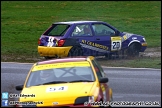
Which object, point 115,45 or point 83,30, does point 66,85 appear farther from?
point 115,45

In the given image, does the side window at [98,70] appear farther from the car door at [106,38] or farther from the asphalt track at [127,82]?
the car door at [106,38]

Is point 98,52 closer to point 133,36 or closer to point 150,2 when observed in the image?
point 133,36

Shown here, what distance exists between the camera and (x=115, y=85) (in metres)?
16.4

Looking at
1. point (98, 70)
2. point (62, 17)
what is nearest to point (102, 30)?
point (98, 70)

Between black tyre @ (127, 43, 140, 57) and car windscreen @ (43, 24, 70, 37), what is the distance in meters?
2.74

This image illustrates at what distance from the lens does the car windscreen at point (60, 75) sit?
11570 millimetres

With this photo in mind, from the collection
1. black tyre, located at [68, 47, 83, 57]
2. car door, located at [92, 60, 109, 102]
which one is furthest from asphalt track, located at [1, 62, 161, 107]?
black tyre, located at [68, 47, 83, 57]

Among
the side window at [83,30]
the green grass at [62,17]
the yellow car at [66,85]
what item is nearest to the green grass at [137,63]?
the side window at [83,30]

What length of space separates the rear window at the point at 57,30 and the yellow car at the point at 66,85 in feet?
32.4

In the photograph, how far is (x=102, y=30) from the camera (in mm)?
22750

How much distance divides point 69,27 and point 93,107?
11938mm

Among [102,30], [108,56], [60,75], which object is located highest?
[102,30]

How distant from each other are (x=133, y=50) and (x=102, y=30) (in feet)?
5.03

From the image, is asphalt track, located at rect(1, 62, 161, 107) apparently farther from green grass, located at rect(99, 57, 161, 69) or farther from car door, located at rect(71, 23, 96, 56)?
car door, located at rect(71, 23, 96, 56)
